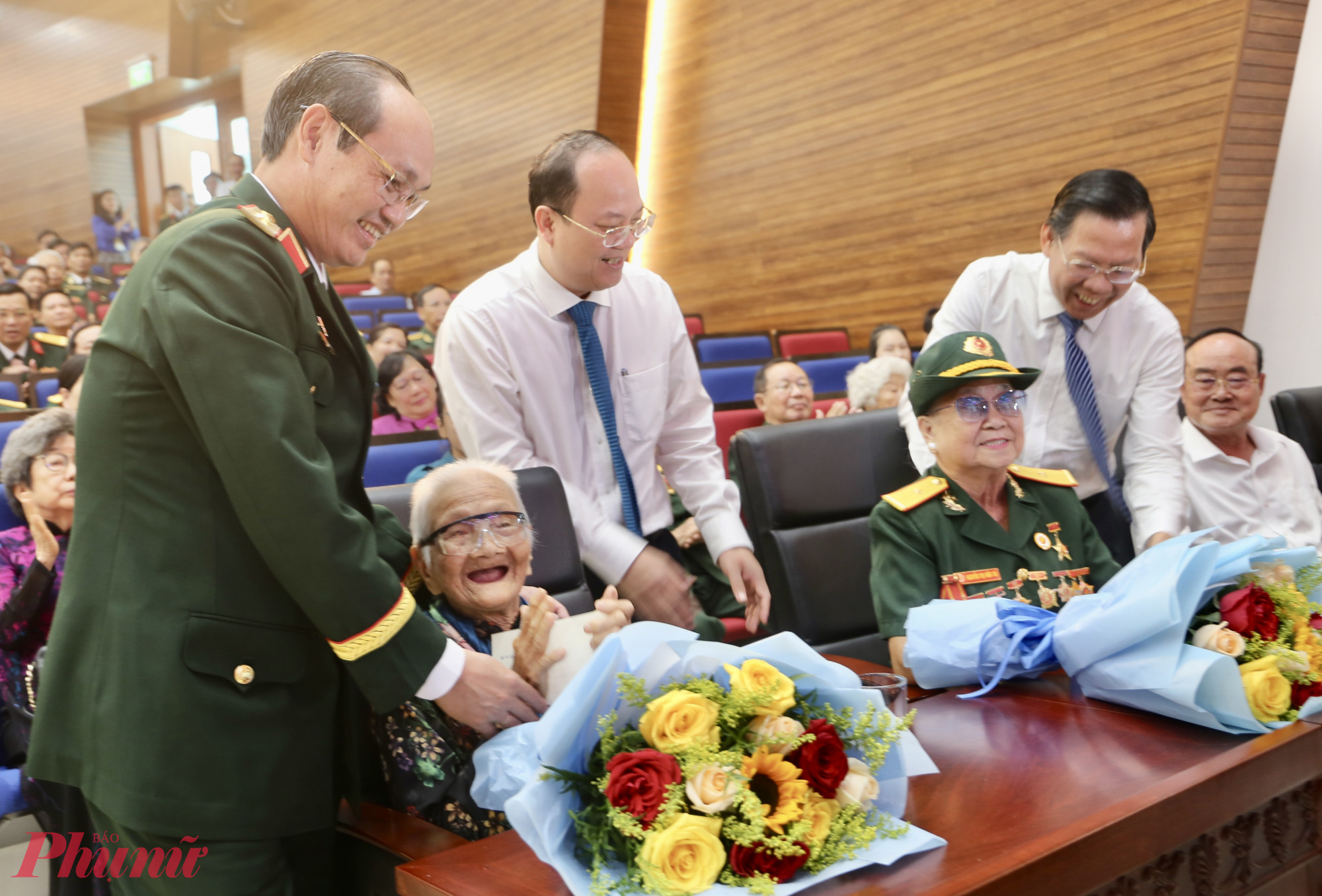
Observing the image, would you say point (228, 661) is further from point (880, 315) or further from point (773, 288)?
point (773, 288)

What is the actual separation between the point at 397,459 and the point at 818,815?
208 cm

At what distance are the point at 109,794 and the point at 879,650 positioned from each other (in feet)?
5.00

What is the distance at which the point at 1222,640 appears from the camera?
4.53 ft

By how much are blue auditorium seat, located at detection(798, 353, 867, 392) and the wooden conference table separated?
384 centimetres

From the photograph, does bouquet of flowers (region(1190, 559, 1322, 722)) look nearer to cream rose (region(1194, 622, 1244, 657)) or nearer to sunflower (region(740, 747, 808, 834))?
cream rose (region(1194, 622, 1244, 657))

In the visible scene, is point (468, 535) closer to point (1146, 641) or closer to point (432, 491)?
point (432, 491)

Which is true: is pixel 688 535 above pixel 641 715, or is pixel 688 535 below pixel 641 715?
below

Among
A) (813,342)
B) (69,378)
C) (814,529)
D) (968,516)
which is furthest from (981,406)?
(813,342)

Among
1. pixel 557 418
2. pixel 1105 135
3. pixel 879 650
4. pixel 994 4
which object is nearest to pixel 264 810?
pixel 557 418

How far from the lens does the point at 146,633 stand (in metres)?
1.12

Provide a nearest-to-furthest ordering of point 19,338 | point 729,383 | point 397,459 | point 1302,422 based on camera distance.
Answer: point 397,459, point 1302,422, point 729,383, point 19,338

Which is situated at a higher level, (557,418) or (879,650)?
(557,418)

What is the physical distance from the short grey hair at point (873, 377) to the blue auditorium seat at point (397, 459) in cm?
167

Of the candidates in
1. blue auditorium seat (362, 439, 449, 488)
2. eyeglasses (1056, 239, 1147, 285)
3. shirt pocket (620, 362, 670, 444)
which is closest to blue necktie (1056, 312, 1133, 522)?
eyeglasses (1056, 239, 1147, 285)
